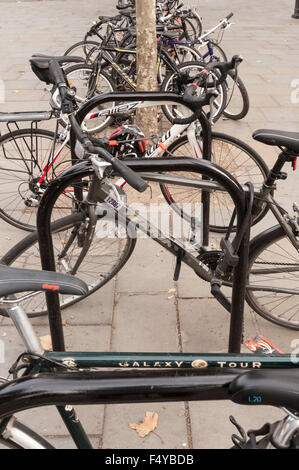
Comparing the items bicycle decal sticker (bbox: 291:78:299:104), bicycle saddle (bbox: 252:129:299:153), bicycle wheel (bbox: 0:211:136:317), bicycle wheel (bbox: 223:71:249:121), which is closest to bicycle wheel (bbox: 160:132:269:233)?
bicycle wheel (bbox: 0:211:136:317)

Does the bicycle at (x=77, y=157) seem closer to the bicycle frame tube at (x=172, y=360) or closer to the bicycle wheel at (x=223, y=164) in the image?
the bicycle wheel at (x=223, y=164)

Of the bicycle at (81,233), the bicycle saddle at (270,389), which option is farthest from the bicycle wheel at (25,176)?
the bicycle saddle at (270,389)

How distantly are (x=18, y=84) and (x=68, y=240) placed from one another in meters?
5.33

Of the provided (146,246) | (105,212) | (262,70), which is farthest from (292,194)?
(262,70)

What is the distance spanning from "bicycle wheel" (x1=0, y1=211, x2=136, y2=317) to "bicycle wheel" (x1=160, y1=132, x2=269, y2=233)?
2.62 feet

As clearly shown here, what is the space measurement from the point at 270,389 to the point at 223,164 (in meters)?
3.07

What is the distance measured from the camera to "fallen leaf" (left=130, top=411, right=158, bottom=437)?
2.20m

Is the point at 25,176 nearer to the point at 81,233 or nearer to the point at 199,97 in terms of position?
the point at 81,233

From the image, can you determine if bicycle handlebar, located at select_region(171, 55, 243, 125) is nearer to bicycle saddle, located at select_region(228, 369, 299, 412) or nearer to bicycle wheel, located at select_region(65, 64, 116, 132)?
bicycle saddle, located at select_region(228, 369, 299, 412)

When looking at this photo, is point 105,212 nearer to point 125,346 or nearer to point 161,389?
point 125,346

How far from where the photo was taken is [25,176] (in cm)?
455

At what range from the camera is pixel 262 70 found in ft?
26.3
